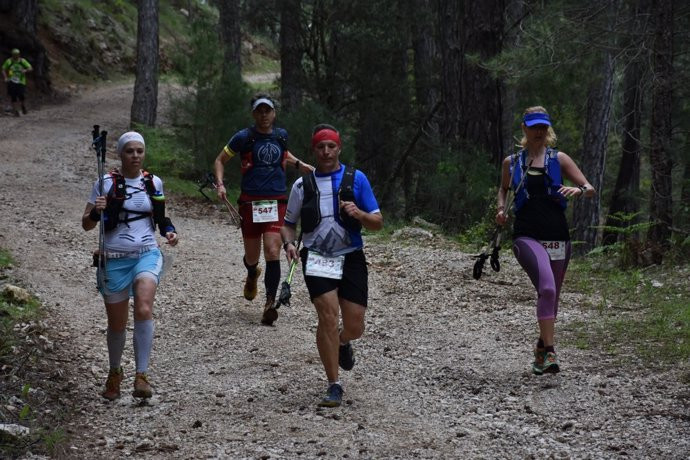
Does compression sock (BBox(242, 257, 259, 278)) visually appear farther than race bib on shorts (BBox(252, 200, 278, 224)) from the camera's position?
Yes

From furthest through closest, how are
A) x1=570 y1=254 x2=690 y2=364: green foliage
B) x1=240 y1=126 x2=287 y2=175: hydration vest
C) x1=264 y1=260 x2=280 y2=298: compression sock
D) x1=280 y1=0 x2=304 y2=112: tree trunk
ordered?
x1=280 y1=0 x2=304 y2=112: tree trunk, x1=264 y1=260 x2=280 y2=298: compression sock, x1=240 y1=126 x2=287 y2=175: hydration vest, x1=570 y1=254 x2=690 y2=364: green foliage

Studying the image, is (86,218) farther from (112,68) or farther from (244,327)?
(112,68)

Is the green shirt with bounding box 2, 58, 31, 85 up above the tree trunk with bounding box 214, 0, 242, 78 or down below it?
below

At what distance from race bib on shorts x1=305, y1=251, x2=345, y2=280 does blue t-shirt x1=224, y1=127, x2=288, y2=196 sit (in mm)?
2673

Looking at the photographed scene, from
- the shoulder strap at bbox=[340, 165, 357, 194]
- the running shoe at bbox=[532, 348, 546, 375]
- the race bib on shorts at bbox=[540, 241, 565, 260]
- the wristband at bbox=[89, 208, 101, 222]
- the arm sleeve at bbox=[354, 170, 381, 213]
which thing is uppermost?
the shoulder strap at bbox=[340, 165, 357, 194]

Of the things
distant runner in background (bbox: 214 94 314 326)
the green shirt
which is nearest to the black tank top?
distant runner in background (bbox: 214 94 314 326)

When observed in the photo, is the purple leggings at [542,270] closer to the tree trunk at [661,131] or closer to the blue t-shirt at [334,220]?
the blue t-shirt at [334,220]

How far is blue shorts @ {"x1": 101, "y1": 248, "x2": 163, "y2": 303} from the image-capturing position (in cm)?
653

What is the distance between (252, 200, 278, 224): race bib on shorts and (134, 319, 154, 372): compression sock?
2.59m

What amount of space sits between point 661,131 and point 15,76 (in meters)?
19.1

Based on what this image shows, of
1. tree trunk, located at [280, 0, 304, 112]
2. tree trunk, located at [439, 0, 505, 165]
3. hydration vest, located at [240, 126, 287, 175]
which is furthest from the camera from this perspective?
tree trunk, located at [280, 0, 304, 112]

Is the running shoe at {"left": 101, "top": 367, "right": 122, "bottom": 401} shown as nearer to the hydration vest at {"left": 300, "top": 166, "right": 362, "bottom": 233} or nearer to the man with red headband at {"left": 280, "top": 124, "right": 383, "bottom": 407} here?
the man with red headband at {"left": 280, "top": 124, "right": 383, "bottom": 407}

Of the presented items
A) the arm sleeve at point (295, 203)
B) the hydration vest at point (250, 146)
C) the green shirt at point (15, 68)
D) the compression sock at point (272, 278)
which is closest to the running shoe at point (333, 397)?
the arm sleeve at point (295, 203)

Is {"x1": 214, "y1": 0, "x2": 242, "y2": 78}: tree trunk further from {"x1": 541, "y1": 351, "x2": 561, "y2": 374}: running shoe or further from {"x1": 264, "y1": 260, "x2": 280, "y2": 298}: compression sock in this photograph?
{"x1": 541, "y1": 351, "x2": 561, "y2": 374}: running shoe
